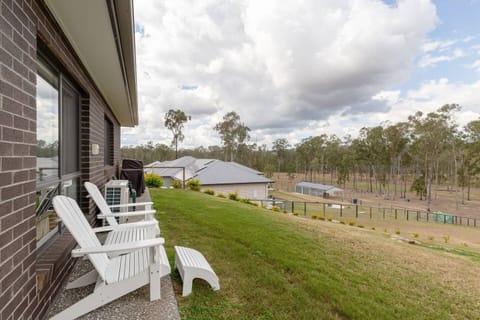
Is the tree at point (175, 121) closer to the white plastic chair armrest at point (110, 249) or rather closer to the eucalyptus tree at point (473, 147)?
the white plastic chair armrest at point (110, 249)

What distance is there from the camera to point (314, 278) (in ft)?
10.7

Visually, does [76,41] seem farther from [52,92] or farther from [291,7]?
[291,7]

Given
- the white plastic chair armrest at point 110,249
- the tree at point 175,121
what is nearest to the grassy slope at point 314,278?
the white plastic chair armrest at point 110,249

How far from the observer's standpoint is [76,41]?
2609 millimetres

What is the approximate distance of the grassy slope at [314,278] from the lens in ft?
8.44

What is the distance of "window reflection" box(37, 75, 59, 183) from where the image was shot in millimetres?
2279

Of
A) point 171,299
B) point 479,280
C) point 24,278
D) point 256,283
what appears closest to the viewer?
point 24,278

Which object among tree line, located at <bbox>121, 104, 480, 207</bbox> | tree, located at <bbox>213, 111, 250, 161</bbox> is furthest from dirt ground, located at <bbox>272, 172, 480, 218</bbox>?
tree, located at <bbox>213, 111, 250, 161</bbox>

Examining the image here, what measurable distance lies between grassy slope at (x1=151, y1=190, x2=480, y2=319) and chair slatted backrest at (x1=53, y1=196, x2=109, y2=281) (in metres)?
0.85

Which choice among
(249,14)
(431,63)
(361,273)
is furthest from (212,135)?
(361,273)

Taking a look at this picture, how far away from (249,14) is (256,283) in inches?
300

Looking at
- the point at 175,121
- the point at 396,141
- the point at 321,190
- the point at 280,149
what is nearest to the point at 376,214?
the point at 321,190

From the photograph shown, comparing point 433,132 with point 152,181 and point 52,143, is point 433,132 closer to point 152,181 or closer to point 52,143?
point 152,181

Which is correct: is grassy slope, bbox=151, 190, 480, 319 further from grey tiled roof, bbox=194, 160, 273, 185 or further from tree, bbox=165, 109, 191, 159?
tree, bbox=165, 109, 191, 159
